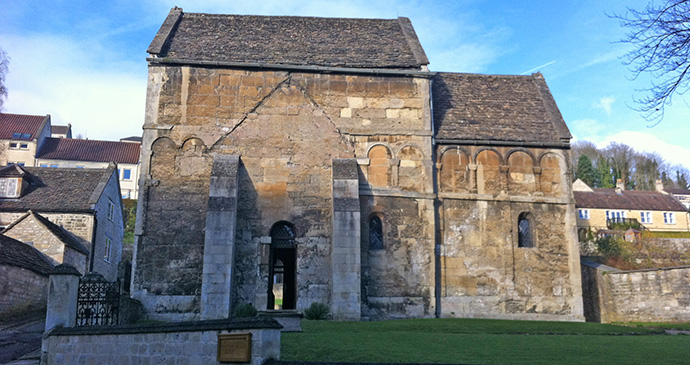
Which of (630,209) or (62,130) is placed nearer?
(630,209)

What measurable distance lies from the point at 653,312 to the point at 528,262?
26.2 feet

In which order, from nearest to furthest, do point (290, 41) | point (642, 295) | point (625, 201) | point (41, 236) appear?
point (290, 41)
point (642, 295)
point (41, 236)
point (625, 201)

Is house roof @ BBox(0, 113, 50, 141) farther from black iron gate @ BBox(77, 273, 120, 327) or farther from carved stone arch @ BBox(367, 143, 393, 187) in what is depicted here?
black iron gate @ BBox(77, 273, 120, 327)

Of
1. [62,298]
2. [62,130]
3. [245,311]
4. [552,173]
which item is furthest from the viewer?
[62,130]

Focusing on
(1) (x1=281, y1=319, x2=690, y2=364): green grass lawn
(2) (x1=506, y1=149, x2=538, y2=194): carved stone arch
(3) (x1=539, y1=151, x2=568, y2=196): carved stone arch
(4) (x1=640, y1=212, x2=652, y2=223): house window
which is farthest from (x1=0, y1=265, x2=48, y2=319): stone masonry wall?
(4) (x1=640, y1=212, x2=652, y2=223): house window

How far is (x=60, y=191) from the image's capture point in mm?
31484

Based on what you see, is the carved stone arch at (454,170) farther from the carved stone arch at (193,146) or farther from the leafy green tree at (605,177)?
the leafy green tree at (605,177)

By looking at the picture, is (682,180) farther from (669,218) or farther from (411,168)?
(411,168)

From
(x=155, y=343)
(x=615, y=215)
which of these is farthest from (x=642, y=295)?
(x=615, y=215)

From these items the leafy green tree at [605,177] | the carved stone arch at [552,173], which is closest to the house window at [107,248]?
the carved stone arch at [552,173]

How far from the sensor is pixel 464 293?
71.5 feet

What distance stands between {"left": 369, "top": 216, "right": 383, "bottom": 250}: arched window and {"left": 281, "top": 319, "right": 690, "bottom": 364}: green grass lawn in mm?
3966

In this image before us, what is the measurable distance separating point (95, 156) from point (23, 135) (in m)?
7.71

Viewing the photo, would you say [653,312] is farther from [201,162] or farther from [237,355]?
[237,355]
